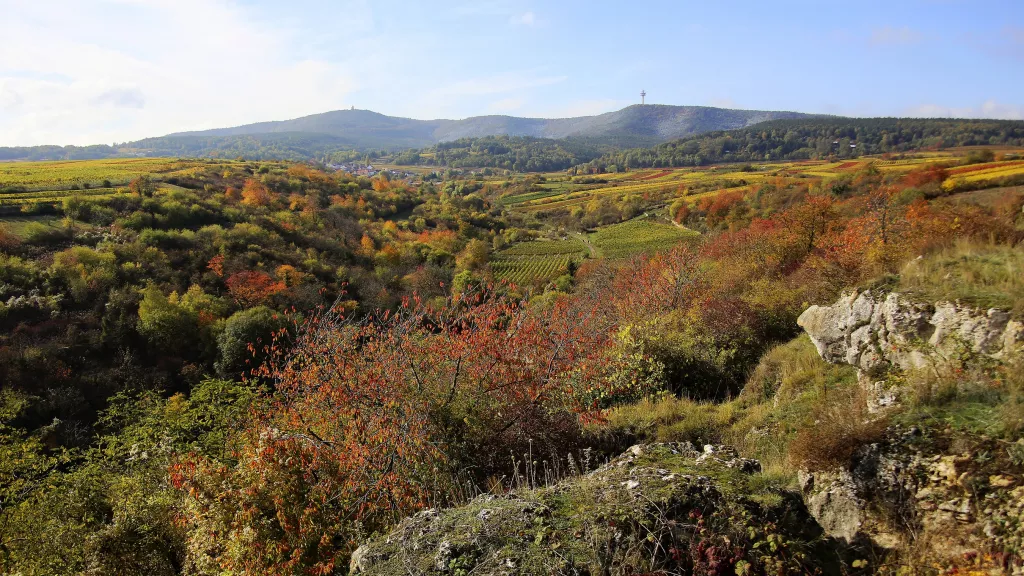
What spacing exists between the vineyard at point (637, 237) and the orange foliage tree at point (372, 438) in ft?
171

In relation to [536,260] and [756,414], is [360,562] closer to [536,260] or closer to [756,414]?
[756,414]

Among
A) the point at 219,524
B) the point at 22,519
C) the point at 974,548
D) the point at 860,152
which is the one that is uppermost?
the point at 860,152

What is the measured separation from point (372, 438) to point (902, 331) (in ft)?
26.8

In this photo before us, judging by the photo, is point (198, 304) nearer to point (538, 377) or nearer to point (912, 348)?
point (538, 377)

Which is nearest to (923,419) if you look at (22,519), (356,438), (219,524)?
(356,438)

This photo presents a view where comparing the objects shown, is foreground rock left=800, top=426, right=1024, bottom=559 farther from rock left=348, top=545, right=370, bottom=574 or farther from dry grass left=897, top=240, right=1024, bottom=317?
rock left=348, top=545, right=370, bottom=574

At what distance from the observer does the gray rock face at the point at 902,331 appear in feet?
18.8

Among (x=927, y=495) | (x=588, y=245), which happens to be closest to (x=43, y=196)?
(x=588, y=245)

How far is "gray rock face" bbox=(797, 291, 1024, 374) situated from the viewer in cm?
574

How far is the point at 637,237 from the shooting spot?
236 ft

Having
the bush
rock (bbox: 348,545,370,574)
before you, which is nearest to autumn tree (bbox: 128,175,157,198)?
the bush

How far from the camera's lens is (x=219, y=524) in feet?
19.5

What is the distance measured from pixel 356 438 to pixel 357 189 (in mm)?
110161

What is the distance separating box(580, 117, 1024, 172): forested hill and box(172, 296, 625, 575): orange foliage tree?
328ft
